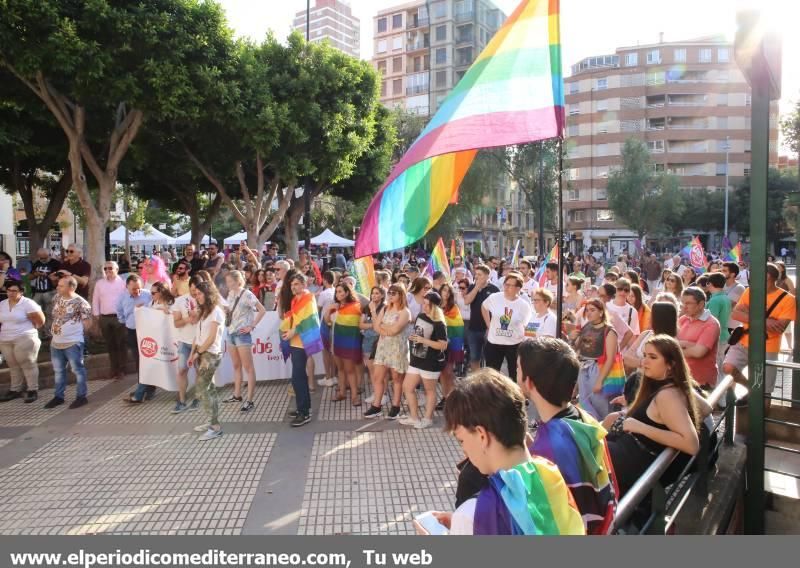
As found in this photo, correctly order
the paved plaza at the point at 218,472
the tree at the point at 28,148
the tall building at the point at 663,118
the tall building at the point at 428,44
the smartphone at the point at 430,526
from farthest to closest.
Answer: the tall building at the point at 663,118, the tall building at the point at 428,44, the tree at the point at 28,148, the paved plaza at the point at 218,472, the smartphone at the point at 430,526

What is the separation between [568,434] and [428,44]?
72.5 m

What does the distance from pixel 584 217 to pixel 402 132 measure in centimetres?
3963

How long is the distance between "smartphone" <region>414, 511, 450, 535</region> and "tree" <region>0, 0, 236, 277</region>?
10668 millimetres

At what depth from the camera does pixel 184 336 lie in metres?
7.52

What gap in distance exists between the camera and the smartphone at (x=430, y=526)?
1.90m

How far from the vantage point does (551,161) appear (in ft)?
107

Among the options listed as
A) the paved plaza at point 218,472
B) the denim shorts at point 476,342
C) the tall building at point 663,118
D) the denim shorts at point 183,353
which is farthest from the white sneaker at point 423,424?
the tall building at point 663,118

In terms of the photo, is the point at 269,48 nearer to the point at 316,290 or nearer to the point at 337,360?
the point at 316,290

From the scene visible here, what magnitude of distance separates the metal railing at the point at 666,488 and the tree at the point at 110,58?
10.7m

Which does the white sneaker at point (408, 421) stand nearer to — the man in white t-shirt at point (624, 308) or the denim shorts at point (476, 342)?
the denim shorts at point (476, 342)

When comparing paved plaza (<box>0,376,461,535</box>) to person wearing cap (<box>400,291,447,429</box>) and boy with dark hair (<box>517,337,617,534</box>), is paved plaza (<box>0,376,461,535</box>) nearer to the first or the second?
person wearing cap (<box>400,291,447,429</box>)

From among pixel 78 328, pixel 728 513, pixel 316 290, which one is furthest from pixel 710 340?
pixel 78 328

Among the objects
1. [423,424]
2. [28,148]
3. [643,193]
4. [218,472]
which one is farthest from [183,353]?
[643,193]

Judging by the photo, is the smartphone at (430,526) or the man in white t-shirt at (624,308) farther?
the man in white t-shirt at (624,308)
